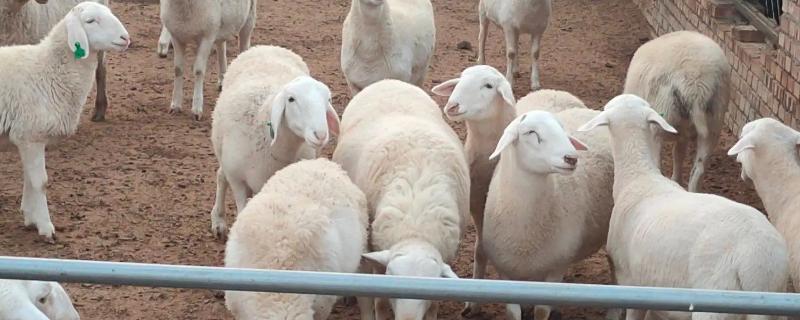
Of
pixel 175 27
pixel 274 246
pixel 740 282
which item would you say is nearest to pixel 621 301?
pixel 740 282

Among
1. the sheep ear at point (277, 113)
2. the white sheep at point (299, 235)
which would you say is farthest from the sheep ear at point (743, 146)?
the sheep ear at point (277, 113)

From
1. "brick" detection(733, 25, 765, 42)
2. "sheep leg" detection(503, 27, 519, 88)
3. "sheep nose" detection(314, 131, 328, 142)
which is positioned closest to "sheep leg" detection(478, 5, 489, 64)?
"sheep leg" detection(503, 27, 519, 88)

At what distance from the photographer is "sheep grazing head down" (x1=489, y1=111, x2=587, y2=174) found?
18.0 feet

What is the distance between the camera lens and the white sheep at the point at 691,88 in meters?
7.43

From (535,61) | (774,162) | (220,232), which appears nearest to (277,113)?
(220,232)

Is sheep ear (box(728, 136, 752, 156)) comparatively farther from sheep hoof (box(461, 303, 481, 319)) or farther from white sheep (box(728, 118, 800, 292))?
sheep hoof (box(461, 303, 481, 319))

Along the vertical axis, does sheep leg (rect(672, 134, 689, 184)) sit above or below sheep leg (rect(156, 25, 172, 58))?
above

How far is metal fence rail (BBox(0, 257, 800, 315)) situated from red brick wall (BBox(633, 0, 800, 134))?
18.0ft

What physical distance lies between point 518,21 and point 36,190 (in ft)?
16.2

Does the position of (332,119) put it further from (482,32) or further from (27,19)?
(482,32)

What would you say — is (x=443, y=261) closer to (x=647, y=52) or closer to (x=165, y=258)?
(x=165, y=258)

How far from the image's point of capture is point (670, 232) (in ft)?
16.8

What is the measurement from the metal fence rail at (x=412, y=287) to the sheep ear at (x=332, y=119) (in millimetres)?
3527

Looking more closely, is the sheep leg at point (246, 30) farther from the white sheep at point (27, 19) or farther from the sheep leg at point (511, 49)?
the sheep leg at point (511, 49)
